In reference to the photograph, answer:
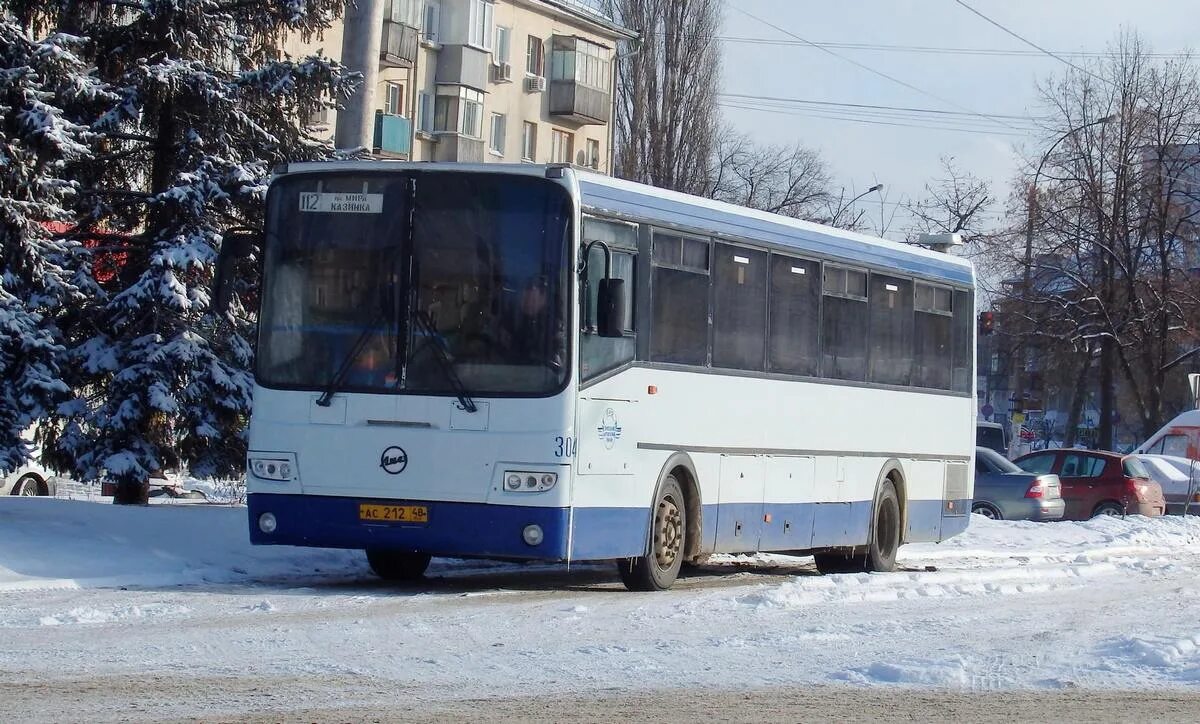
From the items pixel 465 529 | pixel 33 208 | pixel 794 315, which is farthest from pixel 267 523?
pixel 33 208

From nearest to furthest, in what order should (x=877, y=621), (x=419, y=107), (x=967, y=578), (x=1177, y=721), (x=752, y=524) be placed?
(x=1177, y=721) < (x=877, y=621) < (x=752, y=524) < (x=967, y=578) < (x=419, y=107)

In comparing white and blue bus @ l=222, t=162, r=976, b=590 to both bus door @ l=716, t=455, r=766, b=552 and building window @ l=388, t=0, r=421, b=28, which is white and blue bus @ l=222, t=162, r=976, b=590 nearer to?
bus door @ l=716, t=455, r=766, b=552

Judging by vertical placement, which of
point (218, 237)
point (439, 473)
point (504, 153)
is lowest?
point (439, 473)

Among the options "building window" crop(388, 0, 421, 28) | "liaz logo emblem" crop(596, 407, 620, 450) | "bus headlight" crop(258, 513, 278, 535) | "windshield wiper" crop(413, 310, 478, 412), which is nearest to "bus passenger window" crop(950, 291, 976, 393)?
"liaz logo emblem" crop(596, 407, 620, 450)

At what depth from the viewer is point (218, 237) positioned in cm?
1973

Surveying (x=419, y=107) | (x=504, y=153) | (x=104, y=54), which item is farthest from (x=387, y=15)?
(x=104, y=54)

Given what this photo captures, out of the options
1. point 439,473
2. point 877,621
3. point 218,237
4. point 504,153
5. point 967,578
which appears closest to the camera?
point 877,621

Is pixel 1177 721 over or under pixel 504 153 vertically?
Answer: under

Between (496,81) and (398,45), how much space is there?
7.54 meters

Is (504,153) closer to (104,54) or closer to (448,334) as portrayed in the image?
(104,54)

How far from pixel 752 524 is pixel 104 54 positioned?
9405 millimetres

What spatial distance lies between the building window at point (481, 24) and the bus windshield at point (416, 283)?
44.2m

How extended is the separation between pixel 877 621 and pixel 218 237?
9791 millimetres

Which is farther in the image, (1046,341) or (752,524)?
(1046,341)
